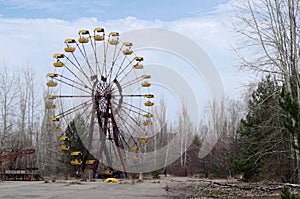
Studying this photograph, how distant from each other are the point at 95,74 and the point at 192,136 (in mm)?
21504

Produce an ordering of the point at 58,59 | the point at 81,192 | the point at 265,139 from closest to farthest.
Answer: the point at 81,192 → the point at 265,139 → the point at 58,59

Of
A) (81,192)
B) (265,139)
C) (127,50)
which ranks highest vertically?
(127,50)

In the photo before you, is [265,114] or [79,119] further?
[79,119]

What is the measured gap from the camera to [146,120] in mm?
28891

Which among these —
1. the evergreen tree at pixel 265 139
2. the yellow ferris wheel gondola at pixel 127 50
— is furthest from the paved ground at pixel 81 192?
the yellow ferris wheel gondola at pixel 127 50

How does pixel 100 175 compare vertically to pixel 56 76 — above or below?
below

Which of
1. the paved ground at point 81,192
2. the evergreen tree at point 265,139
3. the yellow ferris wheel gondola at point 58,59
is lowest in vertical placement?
A: the paved ground at point 81,192

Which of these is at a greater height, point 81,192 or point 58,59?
point 58,59

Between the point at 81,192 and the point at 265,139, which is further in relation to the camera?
the point at 265,139

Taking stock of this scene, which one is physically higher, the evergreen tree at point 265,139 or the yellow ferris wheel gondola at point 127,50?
the yellow ferris wheel gondola at point 127,50

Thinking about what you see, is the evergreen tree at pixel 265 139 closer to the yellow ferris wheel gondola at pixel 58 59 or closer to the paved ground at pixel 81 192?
the paved ground at pixel 81 192

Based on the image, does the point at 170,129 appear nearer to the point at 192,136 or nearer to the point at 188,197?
the point at 192,136

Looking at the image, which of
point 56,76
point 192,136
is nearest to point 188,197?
point 56,76

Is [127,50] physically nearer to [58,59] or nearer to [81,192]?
[58,59]
